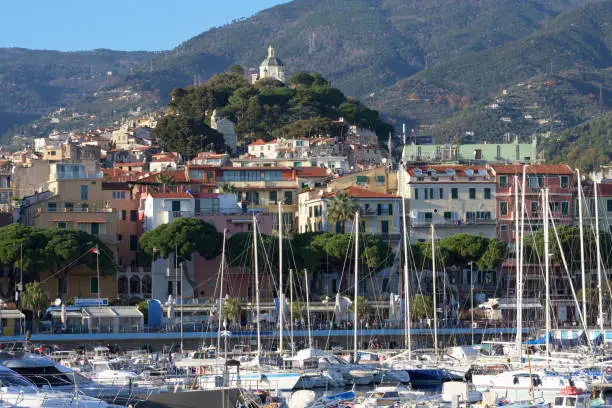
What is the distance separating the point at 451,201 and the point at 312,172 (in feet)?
44.3

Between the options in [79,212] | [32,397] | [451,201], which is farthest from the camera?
[451,201]

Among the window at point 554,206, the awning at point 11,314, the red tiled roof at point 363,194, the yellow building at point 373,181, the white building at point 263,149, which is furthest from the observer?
the white building at point 263,149

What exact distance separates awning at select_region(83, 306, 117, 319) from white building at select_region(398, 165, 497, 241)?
894 inches

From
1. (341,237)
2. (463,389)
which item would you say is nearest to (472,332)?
(341,237)

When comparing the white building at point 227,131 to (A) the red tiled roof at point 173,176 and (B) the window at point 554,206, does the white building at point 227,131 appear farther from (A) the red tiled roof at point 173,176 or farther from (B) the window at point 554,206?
(B) the window at point 554,206

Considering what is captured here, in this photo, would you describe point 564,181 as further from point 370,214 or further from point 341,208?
point 341,208

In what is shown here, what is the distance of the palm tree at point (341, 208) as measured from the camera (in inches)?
→ 3543

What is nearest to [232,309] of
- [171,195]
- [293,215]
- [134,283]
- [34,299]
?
[34,299]

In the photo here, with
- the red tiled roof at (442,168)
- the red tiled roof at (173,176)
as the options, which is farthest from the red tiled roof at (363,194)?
the red tiled roof at (173,176)

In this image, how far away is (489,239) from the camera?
8862 cm

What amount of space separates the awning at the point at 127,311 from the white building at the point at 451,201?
69.7 ft

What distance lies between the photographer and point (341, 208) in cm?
9012

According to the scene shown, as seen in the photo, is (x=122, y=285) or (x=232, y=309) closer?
(x=232, y=309)

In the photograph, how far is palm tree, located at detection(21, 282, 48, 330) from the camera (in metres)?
78.4
